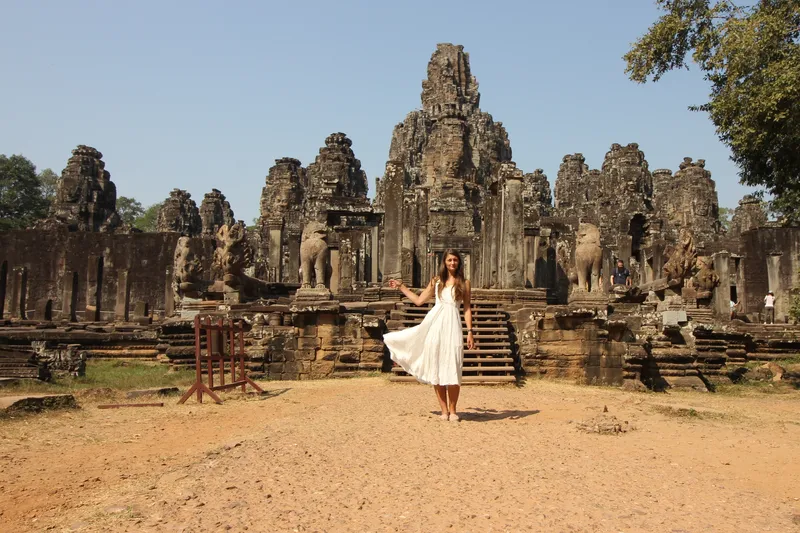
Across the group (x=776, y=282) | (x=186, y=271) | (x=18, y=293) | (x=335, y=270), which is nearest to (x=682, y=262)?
(x=186, y=271)

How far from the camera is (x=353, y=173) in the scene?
35.8 meters

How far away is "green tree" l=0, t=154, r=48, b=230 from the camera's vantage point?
159 feet

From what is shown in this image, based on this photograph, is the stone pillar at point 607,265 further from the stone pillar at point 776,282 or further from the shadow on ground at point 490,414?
the shadow on ground at point 490,414

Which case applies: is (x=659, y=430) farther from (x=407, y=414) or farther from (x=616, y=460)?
(x=407, y=414)

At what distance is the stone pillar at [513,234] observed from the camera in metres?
15.0

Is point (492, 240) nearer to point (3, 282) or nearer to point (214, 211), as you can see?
point (3, 282)

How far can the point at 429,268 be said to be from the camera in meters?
23.2

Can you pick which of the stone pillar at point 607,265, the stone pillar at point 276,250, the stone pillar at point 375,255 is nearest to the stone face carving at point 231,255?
the stone pillar at point 375,255

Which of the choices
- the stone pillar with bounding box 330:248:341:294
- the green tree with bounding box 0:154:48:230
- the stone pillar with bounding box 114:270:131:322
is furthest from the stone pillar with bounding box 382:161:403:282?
the green tree with bounding box 0:154:48:230

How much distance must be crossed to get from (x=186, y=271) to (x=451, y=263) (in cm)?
967

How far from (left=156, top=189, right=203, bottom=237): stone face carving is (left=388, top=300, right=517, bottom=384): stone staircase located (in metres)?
30.1

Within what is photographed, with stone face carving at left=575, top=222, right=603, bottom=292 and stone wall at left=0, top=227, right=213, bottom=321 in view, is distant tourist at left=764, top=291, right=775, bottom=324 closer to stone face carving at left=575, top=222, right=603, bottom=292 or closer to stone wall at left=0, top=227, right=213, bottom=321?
stone face carving at left=575, top=222, right=603, bottom=292

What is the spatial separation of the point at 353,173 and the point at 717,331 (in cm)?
2387

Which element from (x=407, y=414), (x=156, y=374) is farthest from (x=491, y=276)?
(x=407, y=414)
